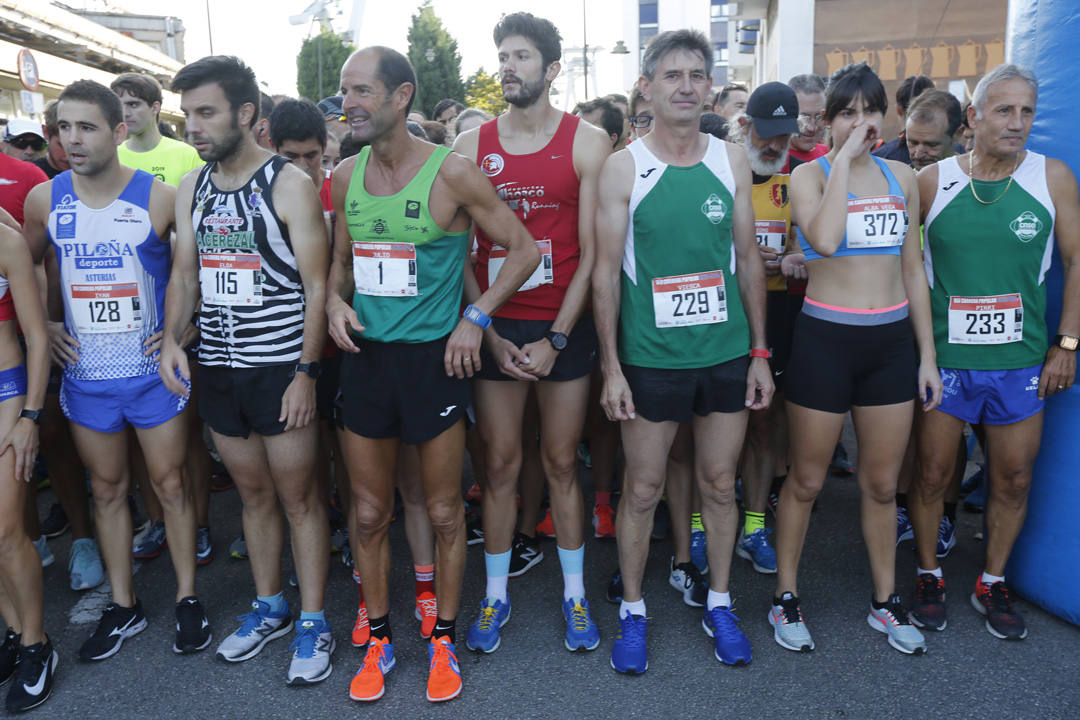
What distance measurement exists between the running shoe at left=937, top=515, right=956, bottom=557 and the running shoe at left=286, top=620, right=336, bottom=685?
2.78 metres

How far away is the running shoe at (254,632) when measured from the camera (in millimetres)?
3127

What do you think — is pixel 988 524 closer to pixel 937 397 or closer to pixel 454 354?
pixel 937 397

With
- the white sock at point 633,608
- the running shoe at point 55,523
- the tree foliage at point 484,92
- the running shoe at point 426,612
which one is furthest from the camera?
the tree foliage at point 484,92

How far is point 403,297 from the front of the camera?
2828 mm

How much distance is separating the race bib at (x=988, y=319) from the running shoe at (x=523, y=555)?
2.08 meters

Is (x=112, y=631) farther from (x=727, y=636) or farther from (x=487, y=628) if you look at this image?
(x=727, y=636)

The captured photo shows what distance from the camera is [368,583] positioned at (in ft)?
10.1

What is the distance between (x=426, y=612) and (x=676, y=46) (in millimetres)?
2400

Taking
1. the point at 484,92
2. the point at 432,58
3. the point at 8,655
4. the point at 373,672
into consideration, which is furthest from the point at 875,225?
the point at 432,58

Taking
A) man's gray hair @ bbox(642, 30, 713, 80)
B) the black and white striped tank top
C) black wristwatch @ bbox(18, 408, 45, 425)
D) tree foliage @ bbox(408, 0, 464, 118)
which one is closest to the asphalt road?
black wristwatch @ bbox(18, 408, 45, 425)

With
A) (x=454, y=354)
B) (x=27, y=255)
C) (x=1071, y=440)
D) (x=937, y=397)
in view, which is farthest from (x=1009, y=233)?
(x=27, y=255)

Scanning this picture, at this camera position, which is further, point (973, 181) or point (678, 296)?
point (973, 181)

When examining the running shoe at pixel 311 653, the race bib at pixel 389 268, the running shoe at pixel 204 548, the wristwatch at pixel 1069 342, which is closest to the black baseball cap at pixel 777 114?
the wristwatch at pixel 1069 342

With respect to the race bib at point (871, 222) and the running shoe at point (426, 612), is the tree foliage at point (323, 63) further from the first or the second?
the race bib at point (871, 222)
